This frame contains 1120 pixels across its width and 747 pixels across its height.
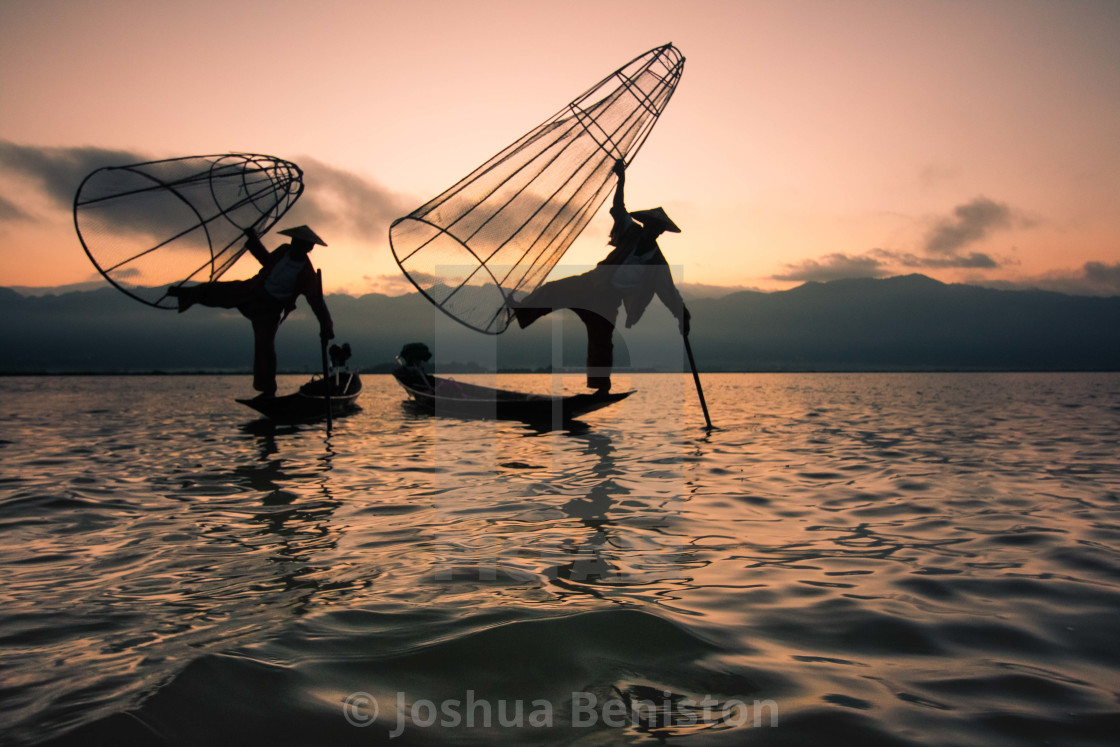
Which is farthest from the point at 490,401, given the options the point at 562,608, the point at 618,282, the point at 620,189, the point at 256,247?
the point at 562,608

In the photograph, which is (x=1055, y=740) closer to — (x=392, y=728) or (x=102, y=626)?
(x=392, y=728)

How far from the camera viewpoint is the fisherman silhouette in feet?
38.4

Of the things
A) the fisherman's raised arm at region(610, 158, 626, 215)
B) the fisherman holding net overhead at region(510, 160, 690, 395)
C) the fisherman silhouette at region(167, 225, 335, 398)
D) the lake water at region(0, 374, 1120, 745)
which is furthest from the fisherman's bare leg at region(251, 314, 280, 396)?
the fisherman's raised arm at region(610, 158, 626, 215)

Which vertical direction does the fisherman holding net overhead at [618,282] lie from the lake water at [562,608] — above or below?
above

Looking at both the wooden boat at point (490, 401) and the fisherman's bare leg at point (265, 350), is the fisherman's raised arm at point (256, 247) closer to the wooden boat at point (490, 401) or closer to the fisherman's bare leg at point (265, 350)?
the fisherman's bare leg at point (265, 350)

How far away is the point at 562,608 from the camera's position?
341 cm

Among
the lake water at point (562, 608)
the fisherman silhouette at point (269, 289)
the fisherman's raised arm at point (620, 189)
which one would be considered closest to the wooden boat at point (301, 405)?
the fisherman silhouette at point (269, 289)

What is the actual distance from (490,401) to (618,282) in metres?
6.12

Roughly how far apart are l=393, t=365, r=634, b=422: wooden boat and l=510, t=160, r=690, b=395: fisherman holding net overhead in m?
2.36

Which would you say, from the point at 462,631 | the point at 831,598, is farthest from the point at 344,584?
the point at 831,598

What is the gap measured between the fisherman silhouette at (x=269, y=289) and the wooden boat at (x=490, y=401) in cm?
480

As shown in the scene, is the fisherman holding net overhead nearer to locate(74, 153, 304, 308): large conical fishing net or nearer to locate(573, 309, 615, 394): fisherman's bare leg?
locate(573, 309, 615, 394): fisherman's bare leg

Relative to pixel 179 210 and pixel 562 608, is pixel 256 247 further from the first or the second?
pixel 562 608

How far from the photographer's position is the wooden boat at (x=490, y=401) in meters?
12.9
